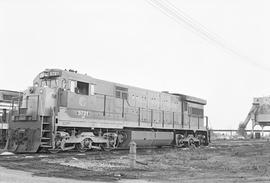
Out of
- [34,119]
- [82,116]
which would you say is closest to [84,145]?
[82,116]

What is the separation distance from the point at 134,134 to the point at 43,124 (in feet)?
19.8

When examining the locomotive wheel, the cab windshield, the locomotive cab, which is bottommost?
the locomotive wheel

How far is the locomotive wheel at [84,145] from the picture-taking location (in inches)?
631

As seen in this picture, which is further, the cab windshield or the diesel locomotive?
the cab windshield

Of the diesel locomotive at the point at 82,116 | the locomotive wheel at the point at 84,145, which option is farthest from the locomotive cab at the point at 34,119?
the locomotive wheel at the point at 84,145

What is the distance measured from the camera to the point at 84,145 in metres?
16.2

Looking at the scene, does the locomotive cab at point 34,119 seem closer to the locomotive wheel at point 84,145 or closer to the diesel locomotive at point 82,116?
the diesel locomotive at point 82,116

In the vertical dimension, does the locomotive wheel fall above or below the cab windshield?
below

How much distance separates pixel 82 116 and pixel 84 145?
135 cm

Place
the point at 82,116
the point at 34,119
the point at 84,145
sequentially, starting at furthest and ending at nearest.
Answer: the point at 82,116 < the point at 84,145 < the point at 34,119

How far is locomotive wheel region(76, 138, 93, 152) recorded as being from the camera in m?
16.0

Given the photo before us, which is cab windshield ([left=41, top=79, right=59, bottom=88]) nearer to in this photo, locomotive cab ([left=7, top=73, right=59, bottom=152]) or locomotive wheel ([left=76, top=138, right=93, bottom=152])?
locomotive cab ([left=7, top=73, right=59, bottom=152])

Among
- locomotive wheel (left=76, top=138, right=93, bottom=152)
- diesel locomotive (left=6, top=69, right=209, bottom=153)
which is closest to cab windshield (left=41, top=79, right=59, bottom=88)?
diesel locomotive (left=6, top=69, right=209, bottom=153)

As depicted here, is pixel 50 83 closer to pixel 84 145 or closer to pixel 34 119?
pixel 34 119
